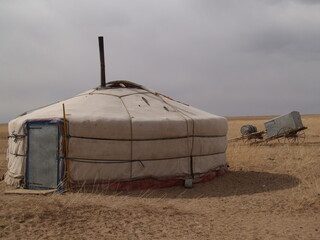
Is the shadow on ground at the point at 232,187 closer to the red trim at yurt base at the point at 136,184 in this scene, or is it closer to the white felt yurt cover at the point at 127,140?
the red trim at yurt base at the point at 136,184

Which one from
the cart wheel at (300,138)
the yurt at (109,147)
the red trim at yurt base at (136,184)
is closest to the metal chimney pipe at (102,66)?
the yurt at (109,147)

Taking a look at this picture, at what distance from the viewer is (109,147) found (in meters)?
5.72

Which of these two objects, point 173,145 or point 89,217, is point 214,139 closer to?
point 173,145

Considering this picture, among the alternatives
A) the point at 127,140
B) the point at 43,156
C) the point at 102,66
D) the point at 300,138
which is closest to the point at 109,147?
the point at 127,140

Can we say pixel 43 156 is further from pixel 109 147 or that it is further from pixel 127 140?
pixel 127 140

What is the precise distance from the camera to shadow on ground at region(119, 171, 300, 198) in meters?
5.66

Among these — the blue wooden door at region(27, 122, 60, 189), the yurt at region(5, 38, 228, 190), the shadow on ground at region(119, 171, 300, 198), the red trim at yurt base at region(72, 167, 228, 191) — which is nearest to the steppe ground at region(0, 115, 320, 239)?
the shadow on ground at region(119, 171, 300, 198)

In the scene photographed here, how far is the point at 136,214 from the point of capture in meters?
4.34

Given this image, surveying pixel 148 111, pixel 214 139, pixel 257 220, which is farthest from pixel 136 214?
pixel 214 139

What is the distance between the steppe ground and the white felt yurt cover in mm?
368

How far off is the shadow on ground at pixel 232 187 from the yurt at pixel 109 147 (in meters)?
0.21

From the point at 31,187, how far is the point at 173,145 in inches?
98.9

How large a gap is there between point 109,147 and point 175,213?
1.78 m

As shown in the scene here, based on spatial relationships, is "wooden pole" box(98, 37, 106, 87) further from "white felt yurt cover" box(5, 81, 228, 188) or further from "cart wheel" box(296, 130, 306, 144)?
"cart wheel" box(296, 130, 306, 144)
